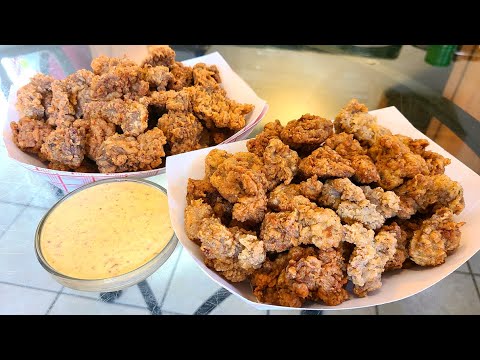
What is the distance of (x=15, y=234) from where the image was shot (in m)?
1.79

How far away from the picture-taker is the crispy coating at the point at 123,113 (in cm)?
190

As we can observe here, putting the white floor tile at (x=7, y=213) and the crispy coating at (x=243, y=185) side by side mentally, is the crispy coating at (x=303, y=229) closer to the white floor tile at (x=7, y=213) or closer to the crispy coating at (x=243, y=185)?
the crispy coating at (x=243, y=185)

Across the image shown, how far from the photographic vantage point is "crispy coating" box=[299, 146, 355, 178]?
146 centimetres

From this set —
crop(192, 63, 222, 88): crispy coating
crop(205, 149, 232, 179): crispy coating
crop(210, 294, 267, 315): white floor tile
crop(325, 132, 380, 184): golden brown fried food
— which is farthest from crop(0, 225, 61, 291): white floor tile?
crop(325, 132, 380, 184): golden brown fried food

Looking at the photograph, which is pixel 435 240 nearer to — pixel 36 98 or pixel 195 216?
pixel 195 216

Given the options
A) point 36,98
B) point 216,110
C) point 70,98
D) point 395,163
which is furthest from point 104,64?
point 395,163

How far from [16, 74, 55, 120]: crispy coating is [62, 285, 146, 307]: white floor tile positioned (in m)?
1.04

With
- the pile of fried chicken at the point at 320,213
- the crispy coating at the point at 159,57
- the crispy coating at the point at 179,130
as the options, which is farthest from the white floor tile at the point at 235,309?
the crispy coating at the point at 159,57

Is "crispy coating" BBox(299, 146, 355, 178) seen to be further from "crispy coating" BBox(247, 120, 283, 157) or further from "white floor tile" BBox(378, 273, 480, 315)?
"white floor tile" BBox(378, 273, 480, 315)

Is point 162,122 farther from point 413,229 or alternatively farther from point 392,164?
point 413,229

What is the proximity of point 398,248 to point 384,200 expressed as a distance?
0.20 meters

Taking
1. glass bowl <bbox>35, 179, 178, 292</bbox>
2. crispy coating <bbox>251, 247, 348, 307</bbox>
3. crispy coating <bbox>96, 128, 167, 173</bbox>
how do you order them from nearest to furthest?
1. crispy coating <bbox>251, 247, 348, 307</bbox>
2. glass bowl <bbox>35, 179, 178, 292</bbox>
3. crispy coating <bbox>96, 128, 167, 173</bbox>

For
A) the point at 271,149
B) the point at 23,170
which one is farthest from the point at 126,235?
the point at 23,170

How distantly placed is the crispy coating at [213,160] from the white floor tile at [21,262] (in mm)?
807
